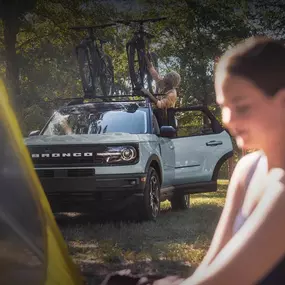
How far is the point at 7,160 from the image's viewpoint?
1128mm

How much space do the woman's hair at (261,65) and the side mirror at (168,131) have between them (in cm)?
64

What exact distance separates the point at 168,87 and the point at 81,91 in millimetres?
217

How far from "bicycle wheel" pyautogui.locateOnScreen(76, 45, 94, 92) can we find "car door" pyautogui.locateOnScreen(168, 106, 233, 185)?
8.3 inches

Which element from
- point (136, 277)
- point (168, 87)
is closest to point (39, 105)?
point (168, 87)

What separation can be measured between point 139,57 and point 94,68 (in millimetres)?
109

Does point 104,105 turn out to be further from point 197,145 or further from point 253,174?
point 253,174

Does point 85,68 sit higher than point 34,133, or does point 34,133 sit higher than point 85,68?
point 85,68

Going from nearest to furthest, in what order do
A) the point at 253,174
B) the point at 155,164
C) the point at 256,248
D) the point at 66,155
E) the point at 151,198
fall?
the point at 256,248, the point at 253,174, the point at 66,155, the point at 155,164, the point at 151,198

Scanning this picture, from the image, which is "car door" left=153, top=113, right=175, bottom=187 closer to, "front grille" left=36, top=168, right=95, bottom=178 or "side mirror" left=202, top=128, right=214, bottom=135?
"side mirror" left=202, top=128, right=214, bottom=135

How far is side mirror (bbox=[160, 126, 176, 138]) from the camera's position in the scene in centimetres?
119

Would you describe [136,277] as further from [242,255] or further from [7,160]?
[7,160]

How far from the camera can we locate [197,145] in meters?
1.21

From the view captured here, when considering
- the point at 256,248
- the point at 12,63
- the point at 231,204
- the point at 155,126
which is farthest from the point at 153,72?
the point at 256,248

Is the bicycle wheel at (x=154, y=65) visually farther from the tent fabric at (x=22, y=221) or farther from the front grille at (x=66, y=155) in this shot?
the tent fabric at (x=22, y=221)
